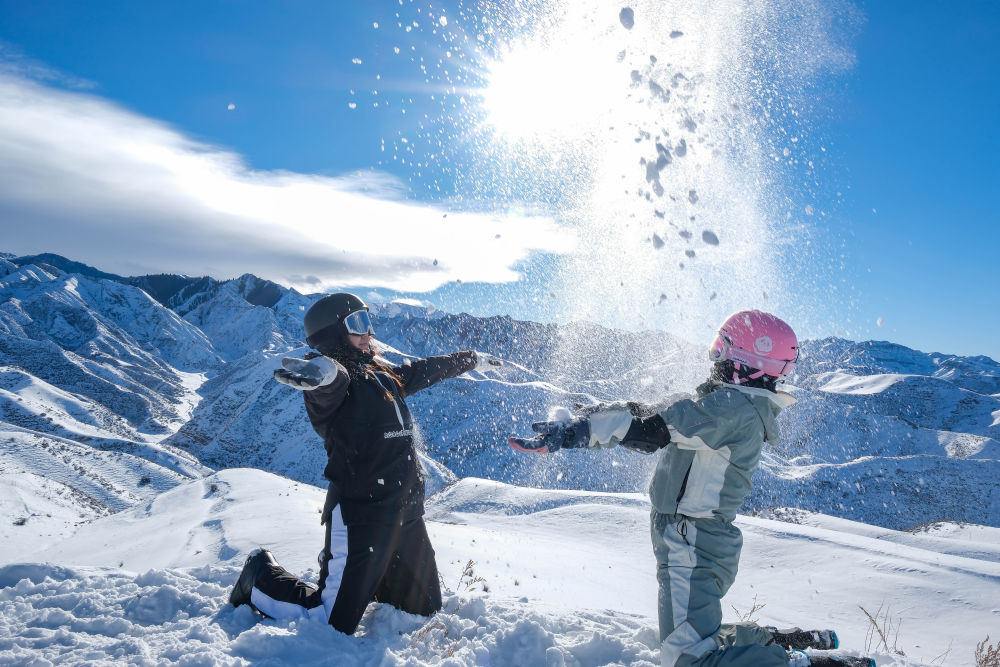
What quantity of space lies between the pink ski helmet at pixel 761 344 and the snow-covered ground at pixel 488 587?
207 centimetres

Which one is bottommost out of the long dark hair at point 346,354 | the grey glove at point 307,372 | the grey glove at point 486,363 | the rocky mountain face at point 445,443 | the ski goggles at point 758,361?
the rocky mountain face at point 445,443

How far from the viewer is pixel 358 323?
420 centimetres

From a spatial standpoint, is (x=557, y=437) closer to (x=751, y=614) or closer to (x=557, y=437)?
(x=557, y=437)

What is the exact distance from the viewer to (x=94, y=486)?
42594 millimetres

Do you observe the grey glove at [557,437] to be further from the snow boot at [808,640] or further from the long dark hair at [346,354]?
the snow boot at [808,640]

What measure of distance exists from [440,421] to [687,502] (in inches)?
3054

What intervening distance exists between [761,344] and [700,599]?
1718mm

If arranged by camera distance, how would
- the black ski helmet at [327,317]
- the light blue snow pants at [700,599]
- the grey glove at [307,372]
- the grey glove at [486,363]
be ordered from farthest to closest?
the grey glove at [486,363], the black ski helmet at [327,317], the grey glove at [307,372], the light blue snow pants at [700,599]

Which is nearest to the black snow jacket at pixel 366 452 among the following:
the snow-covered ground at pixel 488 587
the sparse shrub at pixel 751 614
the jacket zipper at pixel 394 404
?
the jacket zipper at pixel 394 404

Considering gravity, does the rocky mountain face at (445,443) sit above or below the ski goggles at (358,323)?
below

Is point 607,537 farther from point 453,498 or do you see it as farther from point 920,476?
point 920,476

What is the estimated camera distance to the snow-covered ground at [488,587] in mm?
3492

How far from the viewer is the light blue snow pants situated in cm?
329

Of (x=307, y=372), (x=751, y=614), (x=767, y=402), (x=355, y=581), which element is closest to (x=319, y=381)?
(x=307, y=372)
